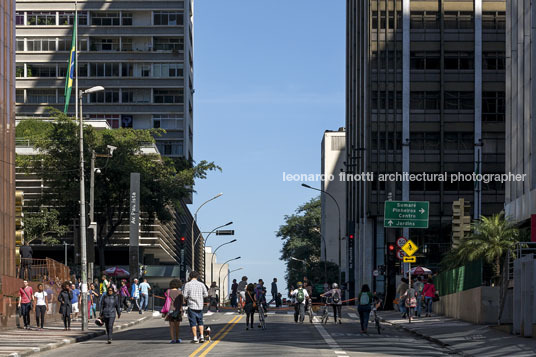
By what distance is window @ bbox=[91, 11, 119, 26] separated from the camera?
121250 mm

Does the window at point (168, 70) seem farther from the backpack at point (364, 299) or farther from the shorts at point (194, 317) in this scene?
the shorts at point (194, 317)

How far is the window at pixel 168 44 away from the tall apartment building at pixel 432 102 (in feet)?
120

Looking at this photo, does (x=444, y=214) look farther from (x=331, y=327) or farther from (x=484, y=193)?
(x=331, y=327)

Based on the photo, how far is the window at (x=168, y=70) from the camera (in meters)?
120

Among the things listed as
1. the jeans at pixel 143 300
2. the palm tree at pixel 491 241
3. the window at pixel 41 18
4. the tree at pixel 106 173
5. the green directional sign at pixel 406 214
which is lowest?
the jeans at pixel 143 300

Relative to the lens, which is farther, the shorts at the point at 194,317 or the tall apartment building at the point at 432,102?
the tall apartment building at the point at 432,102

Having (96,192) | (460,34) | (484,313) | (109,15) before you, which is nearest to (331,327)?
(484,313)

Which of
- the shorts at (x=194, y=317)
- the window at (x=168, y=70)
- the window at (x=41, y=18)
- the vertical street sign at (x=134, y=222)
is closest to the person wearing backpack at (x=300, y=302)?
the shorts at (x=194, y=317)

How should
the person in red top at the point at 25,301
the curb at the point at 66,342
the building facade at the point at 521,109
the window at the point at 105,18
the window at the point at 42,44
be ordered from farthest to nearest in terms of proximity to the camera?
the window at the point at 105,18, the window at the point at 42,44, the building facade at the point at 521,109, the person in red top at the point at 25,301, the curb at the point at 66,342

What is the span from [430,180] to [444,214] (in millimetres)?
3038

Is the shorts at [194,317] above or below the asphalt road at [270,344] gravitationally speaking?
above

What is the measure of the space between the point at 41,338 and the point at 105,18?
308ft

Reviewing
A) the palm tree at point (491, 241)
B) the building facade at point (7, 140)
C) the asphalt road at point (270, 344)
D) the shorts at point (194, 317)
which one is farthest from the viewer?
the building facade at point (7, 140)

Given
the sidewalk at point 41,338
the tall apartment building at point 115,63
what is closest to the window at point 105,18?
the tall apartment building at point 115,63
